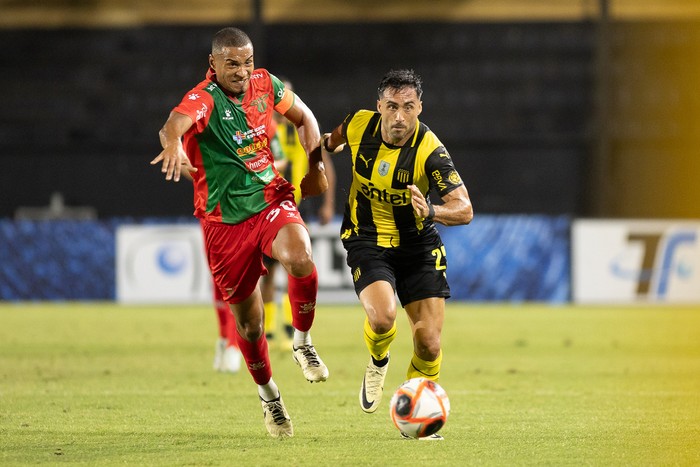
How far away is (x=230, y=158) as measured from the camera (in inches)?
263

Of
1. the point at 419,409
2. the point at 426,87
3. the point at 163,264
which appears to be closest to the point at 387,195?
the point at 419,409

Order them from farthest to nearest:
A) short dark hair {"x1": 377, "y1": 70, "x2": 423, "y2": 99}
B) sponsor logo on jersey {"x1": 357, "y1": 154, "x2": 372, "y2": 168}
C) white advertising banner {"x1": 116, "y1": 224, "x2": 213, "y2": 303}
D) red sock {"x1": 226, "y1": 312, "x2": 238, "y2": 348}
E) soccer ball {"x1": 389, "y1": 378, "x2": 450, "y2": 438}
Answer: white advertising banner {"x1": 116, "y1": 224, "x2": 213, "y2": 303}
red sock {"x1": 226, "y1": 312, "x2": 238, "y2": 348}
sponsor logo on jersey {"x1": 357, "y1": 154, "x2": 372, "y2": 168}
short dark hair {"x1": 377, "y1": 70, "x2": 423, "y2": 99}
soccer ball {"x1": 389, "y1": 378, "x2": 450, "y2": 438}

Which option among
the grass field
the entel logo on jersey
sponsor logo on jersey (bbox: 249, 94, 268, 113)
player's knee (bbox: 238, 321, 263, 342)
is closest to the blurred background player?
the grass field

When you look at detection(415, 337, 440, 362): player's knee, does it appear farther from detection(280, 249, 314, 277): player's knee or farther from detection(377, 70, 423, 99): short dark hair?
detection(377, 70, 423, 99): short dark hair

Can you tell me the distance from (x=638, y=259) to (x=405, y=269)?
444 inches

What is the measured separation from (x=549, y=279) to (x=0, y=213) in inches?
476

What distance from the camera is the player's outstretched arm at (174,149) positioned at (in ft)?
19.2

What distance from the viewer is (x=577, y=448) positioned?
6188 millimetres

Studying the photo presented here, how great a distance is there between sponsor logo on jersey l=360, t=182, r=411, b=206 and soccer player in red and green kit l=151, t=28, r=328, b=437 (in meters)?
0.50

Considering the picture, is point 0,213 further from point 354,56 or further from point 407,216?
point 407,216

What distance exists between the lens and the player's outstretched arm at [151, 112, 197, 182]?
5.86 meters

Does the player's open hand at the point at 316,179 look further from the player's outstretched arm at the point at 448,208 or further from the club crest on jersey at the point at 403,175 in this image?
the player's outstretched arm at the point at 448,208

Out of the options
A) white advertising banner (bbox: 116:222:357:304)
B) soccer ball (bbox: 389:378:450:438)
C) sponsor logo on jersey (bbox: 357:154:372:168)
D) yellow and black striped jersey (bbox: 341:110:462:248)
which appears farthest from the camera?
white advertising banner (bbox: 116:222:357:304)

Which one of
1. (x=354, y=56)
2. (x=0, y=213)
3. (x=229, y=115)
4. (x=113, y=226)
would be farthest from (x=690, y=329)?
(x=0, y=213)
